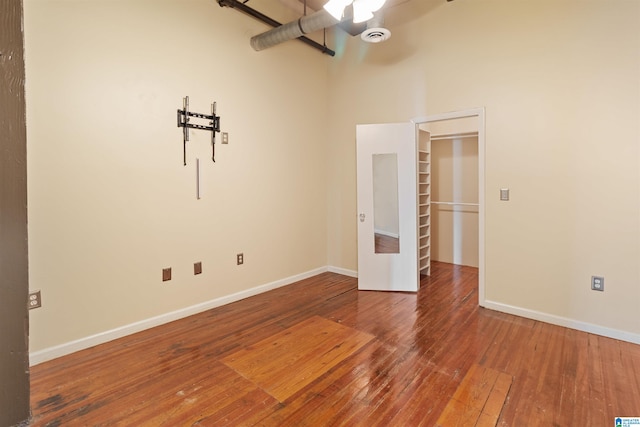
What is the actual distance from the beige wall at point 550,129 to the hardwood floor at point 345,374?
453 millimetres

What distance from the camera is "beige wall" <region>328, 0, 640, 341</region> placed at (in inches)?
111

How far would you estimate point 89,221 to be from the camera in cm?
273

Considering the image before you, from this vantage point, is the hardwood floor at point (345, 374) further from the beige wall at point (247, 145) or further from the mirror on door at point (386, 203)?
the mirror on door at point (386, 203)

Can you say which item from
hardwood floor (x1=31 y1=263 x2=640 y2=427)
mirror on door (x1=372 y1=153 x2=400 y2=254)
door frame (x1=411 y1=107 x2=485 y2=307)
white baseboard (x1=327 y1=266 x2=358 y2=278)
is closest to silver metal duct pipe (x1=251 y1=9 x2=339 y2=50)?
mirror on door (x1=372 y1=153 x2=400 y2=254)

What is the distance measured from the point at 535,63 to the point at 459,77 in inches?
28.5

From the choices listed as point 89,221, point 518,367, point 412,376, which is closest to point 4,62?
point 412,376

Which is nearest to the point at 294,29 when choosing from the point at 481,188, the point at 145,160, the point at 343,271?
the point at 145,160

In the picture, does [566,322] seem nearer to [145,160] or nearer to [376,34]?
[376,34]

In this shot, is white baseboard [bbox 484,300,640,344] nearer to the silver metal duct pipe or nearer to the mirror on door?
the mirror on door

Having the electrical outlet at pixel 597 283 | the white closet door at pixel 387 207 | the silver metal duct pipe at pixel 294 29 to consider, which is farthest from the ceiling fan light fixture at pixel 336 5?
the electrical outlet at pixel 597 283

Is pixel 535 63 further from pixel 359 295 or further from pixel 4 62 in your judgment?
pixel 4 62

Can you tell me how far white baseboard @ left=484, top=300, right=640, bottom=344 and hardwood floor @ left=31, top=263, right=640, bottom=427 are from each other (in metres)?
0.08

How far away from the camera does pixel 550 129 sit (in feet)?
10.3

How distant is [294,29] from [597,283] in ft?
12.8
